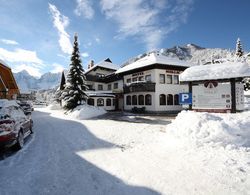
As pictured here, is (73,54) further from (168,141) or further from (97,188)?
(97,188)

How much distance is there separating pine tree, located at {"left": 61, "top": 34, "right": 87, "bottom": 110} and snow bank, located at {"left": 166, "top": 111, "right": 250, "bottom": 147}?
20643 mm

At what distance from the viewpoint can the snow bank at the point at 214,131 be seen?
7.88 meters

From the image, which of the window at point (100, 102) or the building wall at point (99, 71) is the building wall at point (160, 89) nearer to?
the window at point (100, 102)

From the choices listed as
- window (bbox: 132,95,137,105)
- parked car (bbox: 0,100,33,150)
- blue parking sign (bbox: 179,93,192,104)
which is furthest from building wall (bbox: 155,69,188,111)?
parked car (bbox: 0,100,33,150)

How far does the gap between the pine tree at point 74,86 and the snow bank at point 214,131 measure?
2064 centimetres

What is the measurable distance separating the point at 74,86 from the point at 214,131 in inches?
900

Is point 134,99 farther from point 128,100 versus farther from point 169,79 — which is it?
point 169,79

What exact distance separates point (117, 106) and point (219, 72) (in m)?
27.1

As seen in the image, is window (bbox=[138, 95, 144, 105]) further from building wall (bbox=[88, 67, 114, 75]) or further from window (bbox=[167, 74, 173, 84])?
building wall (bbox=[88, 67, 114, 75])

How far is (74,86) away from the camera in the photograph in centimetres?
2830

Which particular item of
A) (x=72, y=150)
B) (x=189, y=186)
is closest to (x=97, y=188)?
(x=189, y=186)

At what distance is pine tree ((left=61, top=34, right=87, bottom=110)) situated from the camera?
28016 mm

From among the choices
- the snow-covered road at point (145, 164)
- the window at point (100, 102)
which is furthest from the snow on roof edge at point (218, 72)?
the window at point (100, 102)

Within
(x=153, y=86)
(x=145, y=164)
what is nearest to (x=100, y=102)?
(x=153, y=86)
